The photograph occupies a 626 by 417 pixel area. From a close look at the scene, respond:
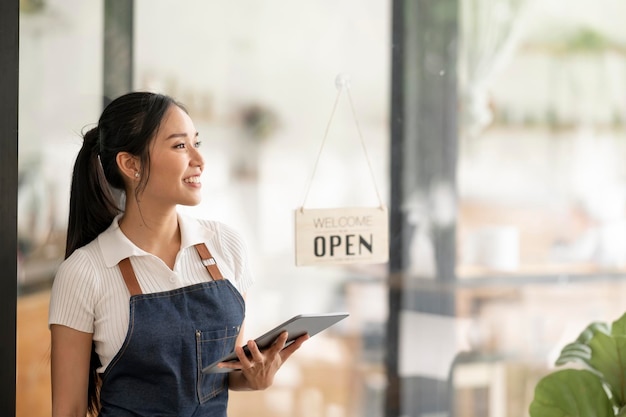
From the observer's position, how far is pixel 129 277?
6.04 feet

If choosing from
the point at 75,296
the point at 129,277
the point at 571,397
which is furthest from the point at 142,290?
the point at 571,397

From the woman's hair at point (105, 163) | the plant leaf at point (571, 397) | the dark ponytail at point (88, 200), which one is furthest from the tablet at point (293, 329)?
the plant leaf at point (571, 397)

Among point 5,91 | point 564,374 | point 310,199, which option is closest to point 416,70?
point 310,199

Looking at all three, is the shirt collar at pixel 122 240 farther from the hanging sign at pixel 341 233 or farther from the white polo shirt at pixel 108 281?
the hanging sign at pixel 341 233

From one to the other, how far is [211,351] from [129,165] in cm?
45

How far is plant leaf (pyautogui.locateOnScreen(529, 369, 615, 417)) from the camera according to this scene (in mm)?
2260

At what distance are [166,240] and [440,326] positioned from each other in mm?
996

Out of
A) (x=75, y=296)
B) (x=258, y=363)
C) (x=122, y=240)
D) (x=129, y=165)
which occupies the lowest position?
(x=258, y=363)

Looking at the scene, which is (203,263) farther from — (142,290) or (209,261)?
(142,290)

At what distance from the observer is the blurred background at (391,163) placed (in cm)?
211

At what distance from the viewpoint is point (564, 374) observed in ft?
7.47

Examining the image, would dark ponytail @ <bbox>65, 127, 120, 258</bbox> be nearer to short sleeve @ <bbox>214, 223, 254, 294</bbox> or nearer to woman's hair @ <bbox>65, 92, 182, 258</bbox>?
woman's hair @ <bbox>65, 92, 182, 258</bbox>

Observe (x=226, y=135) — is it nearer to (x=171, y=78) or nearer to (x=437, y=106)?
(x=171, y=78)

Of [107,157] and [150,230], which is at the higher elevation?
[107,157]
